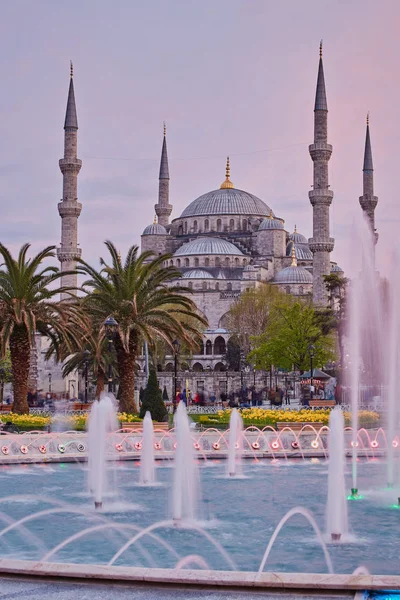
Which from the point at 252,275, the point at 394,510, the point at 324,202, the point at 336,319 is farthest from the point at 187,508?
the point at 252,275

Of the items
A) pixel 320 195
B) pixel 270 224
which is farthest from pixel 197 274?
pixel 320 195

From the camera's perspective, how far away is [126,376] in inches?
893

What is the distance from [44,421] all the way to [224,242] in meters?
60.7

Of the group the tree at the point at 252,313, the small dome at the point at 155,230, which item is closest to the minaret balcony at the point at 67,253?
the tree at the point at 252,313

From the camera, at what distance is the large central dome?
83.8 m

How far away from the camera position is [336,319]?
126ft

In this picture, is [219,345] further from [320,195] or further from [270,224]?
[320,195]

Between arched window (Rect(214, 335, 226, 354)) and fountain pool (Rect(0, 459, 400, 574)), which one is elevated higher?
arched window (Rect(214, 335, 226, 354))

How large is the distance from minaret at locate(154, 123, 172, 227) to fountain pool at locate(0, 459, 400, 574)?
63.4 m

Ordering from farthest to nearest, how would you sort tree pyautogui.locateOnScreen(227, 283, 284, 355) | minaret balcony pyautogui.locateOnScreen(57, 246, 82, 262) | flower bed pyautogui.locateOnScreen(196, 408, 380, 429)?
1. tree pyautogui.locateOnScreen(227, 283, 284, 355)
2. minaret balcony pyautogui.locateOnScreen(57, 246, 82, 262)
3. flower bed pyautogui.locateOnScreen(196, 408, 380, 429)

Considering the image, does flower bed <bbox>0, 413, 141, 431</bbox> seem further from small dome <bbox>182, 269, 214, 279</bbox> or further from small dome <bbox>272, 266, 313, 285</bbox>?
small dome <bbox>272, 266, 313, 285</bbox>

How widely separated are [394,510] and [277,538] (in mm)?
2163

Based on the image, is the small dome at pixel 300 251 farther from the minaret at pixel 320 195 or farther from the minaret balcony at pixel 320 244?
the minaret balcony at pixel 320 244

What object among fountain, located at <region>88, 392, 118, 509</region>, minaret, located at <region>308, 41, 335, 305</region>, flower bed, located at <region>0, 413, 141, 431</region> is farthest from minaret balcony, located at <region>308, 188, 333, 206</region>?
fountain, located at <region>88, 392, 118, 509</region>
